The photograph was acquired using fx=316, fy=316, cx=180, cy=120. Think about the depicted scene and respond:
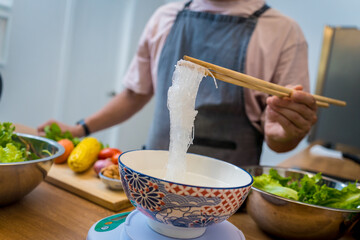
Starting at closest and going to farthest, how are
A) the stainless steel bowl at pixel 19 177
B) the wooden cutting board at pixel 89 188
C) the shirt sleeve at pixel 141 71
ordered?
1. the stainless steel bowl at pixel 19 177
2. the wooden cutting board at pixel 89 188
3. the shirt sleeve at pixel 141 71

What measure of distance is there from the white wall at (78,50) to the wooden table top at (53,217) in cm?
201

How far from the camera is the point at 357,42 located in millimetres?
2516

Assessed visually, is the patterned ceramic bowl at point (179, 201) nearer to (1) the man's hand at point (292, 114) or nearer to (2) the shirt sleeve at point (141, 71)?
(1) the man's hand at point (292, 114)

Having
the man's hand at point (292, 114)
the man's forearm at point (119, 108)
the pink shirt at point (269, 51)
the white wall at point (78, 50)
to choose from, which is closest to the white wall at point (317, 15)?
the white wall at point (78, 50)

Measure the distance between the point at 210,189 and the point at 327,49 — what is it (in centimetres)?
261

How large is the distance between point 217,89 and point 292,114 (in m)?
Answer: 0.39

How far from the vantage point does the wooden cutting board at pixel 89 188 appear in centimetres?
71

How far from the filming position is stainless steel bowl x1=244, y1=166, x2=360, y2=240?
0.59 meters

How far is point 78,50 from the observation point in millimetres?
2947

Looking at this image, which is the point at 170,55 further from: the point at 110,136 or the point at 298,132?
the point at 110,136

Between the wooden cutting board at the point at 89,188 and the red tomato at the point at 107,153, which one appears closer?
the wooden cutting board at the point at 89,188

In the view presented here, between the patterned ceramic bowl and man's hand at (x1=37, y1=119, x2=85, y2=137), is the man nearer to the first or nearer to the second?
man's hand at (x1=37, y1=119, x2=85, y2=137)

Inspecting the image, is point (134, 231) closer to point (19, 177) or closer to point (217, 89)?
point (19, 177)

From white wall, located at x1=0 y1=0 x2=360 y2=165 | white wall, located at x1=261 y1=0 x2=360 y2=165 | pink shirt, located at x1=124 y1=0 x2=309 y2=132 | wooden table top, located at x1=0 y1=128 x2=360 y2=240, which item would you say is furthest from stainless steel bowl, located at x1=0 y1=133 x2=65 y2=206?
white wall, located at x1=261 y1=0 x2=360 y2=165
